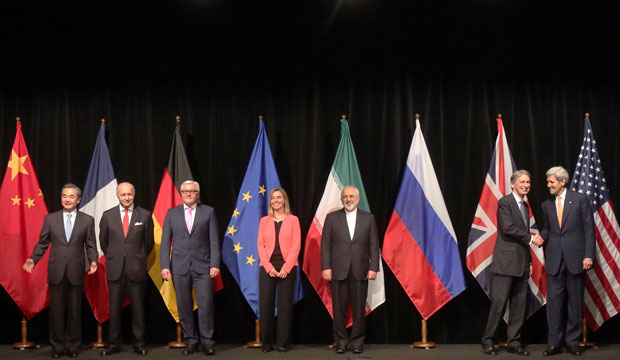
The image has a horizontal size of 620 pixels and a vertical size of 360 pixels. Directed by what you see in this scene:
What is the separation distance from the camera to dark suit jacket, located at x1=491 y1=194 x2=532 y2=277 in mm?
5492

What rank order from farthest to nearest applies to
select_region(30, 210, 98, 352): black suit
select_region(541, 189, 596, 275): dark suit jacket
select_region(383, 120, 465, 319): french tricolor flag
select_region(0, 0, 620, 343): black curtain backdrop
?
select_region(0, 0, 620, 343): black curtain backdrop
select_region(383, 120, 465, 319): french tricolor flag
select_region(30, 210, 98, 352): black suit
select_region(541, 189, 596, 275): dark suit jacket

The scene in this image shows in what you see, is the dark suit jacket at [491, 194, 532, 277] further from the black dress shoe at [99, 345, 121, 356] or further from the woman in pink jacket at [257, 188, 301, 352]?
the black dress shoe at [99, 345, 121, 356]

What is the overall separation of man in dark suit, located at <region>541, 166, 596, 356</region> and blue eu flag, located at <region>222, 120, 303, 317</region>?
2260 mm

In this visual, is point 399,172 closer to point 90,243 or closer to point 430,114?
point 430,114

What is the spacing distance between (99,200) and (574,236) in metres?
4.34

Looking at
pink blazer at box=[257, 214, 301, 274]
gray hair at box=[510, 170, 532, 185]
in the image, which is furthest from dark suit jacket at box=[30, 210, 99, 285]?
gray hair at box=[510, 170, 532, 185]

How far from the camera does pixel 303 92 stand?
657 cm

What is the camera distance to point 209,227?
5730 millimetres

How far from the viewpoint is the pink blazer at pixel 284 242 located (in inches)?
225

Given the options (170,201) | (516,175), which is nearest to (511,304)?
(516,175)

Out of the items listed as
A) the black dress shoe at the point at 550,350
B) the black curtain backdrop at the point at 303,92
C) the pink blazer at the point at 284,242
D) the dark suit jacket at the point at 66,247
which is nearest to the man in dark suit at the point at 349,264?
the pink blazer at the point at 284,242

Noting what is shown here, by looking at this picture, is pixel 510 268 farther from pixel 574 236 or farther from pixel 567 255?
pixel 574 236

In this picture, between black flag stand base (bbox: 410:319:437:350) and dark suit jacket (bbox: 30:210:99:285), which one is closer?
dark suit jacket (bbox: 30:210:99:285)

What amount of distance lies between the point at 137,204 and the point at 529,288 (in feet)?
12.7
